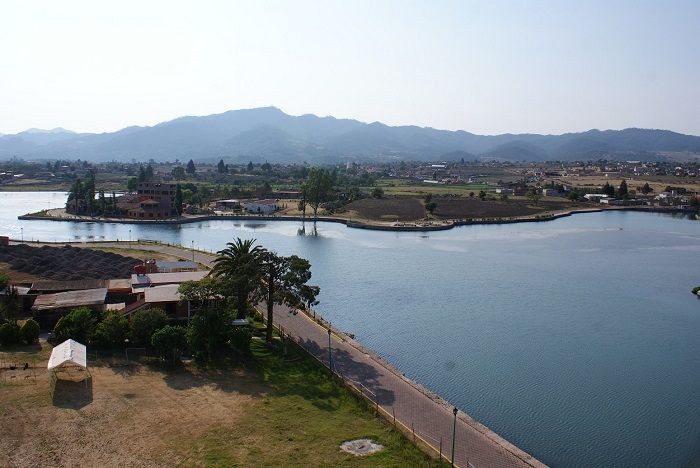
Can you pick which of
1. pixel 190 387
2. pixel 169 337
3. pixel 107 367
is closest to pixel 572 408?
pixel 190 387

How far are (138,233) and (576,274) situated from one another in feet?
135

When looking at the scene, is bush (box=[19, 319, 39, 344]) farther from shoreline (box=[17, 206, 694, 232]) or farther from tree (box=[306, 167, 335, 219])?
tree (box=[306, 167, 335, 219])

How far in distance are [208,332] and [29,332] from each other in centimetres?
636

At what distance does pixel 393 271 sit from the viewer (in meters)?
38.8

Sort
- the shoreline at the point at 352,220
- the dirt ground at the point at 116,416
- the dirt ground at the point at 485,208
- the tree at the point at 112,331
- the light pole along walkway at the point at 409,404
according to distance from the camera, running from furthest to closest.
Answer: the dirt ground at the point at 485,208 → the shoreline at the point at 352,220 → the tree at the point at 112,331 → the light pole along walkway at the point at 409,404 → the dirt ground at the point at 116,416

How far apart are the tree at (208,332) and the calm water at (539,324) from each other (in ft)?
21.3

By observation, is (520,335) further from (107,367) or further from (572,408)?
(107,367)

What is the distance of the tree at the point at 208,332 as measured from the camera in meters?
18.8

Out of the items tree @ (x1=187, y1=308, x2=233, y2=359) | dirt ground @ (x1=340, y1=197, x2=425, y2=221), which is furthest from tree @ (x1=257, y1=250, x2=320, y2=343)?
dirt ground @ (x1=340, y1=197, x2=425, y2=221)

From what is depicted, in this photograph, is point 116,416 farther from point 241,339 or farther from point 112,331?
point 241,339

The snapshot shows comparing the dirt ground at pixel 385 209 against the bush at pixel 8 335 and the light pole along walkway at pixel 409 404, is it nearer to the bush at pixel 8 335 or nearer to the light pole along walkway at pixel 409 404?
the light pole along walkway at pixel 409 404

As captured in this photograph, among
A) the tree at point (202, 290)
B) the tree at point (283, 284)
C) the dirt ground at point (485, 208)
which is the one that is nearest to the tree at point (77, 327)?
the tree at point (202, 290)

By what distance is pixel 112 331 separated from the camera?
19.3 meters

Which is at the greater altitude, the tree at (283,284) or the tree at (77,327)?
the tree at (283,284)
